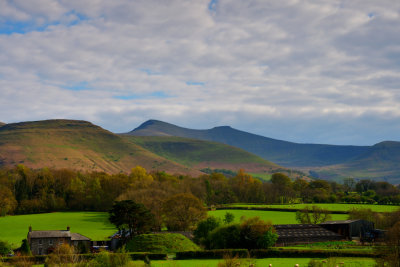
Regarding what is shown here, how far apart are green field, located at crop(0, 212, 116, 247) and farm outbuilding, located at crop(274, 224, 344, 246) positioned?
32667mm

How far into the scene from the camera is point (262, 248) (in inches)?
2373

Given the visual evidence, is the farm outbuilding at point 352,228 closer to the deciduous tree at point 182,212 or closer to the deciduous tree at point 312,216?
the deciduous tree at point 312,216

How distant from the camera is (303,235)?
7388cm

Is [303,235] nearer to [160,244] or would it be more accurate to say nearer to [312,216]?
[312,216]

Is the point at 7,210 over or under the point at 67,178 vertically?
under

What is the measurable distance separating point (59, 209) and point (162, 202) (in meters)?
45.9

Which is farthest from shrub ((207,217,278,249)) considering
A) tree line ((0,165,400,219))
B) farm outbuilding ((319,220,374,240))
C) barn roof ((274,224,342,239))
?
tree line ((0,165,400,219))

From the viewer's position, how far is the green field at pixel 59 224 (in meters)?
86.3

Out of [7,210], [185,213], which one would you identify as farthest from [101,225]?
[7,210]

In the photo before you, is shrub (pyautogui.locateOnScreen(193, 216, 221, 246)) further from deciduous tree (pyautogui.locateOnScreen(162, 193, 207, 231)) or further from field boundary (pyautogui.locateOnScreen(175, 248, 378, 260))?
field boundary (pyautogui.locateOnScreen(175, 248, 378, 260))

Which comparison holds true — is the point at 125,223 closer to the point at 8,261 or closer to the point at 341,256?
the point at 8,261

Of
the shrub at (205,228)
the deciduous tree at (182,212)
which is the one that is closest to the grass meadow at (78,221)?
the deciduous tree at (182,212)

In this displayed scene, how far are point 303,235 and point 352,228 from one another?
40.5 ft

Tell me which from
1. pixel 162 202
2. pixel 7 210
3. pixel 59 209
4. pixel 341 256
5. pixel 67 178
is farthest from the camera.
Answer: pixel 67 178
